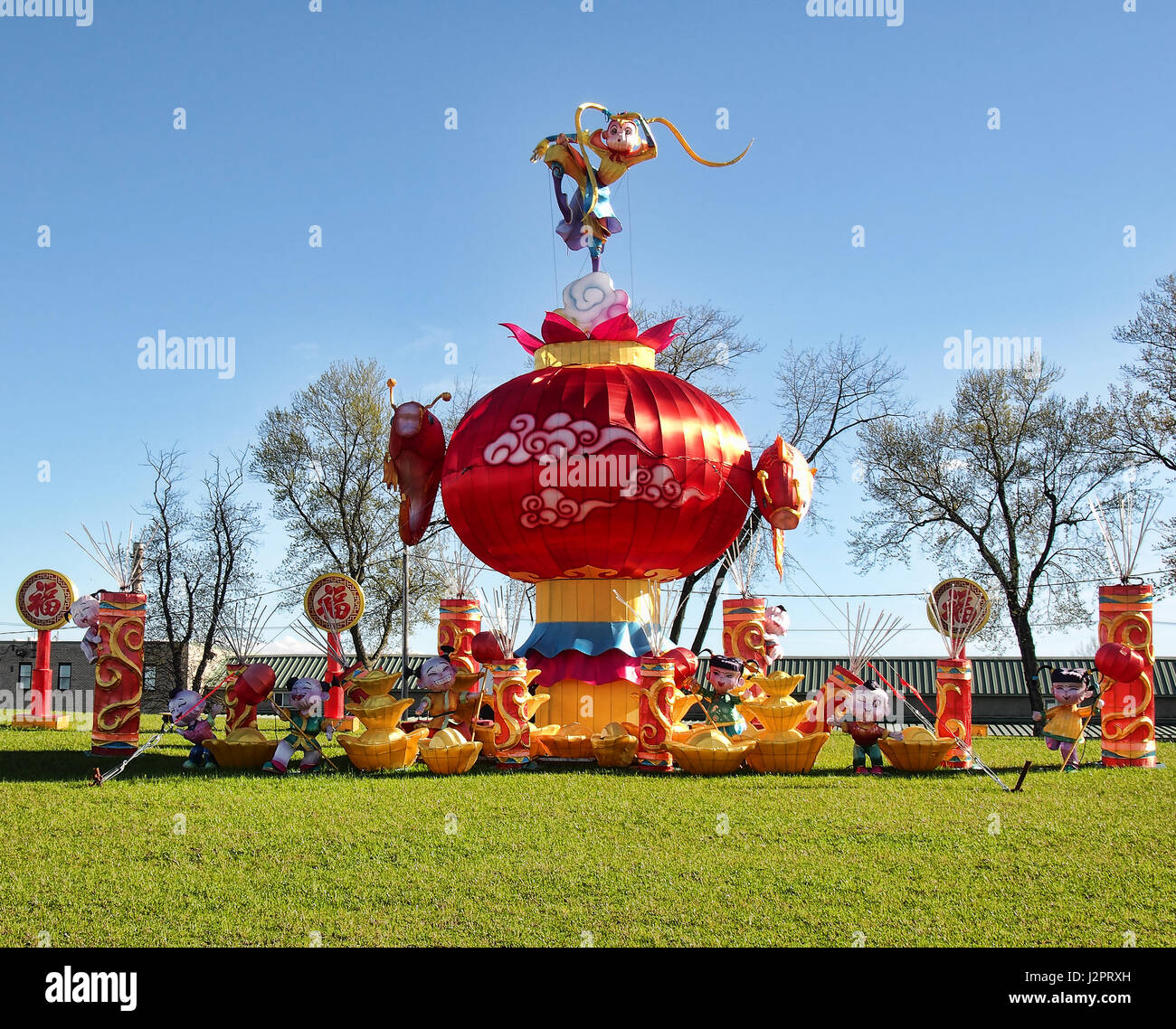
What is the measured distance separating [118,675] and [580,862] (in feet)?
26.7

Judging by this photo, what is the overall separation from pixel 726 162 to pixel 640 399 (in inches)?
164

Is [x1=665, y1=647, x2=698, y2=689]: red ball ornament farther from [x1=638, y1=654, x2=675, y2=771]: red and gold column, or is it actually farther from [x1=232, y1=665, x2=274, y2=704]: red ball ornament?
[x1=232, y1=665, x2=274, y2=704]: red ball ornament

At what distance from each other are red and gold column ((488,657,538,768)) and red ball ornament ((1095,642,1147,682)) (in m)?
6.86

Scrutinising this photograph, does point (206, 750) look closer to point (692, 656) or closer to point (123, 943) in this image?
point (692, 656)

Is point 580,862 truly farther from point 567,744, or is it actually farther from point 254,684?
point 254,684

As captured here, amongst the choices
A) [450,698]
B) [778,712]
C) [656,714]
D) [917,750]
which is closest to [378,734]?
[450,698]

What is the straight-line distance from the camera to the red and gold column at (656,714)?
12414mm

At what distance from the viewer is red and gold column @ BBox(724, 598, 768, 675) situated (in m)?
16.4

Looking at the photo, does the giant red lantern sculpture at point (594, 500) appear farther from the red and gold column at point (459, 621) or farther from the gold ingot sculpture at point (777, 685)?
the red and gold column at point (459, 621)

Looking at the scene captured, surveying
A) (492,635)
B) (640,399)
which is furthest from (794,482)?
(492,635)

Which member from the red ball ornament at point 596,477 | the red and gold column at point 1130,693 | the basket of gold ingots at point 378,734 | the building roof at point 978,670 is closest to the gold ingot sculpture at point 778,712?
the red ball ornament at point 596,477

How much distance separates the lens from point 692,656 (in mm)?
13367

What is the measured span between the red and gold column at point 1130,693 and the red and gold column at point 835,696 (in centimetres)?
338
